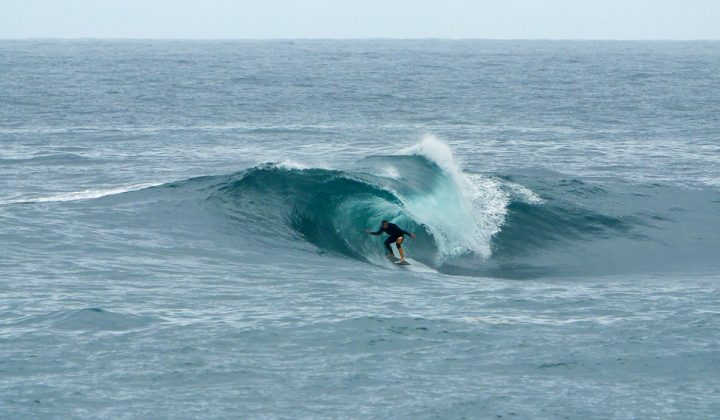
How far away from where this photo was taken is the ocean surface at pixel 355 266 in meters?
15.9

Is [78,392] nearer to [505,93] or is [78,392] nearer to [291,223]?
[291,223]

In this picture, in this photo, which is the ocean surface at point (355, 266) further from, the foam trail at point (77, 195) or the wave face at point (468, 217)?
the foam trail at point (77, 195)

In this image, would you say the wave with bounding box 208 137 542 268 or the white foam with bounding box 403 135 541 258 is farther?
the white foam with bounding box 403 135 541 258

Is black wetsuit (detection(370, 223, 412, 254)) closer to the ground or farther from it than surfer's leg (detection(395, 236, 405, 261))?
farther from it

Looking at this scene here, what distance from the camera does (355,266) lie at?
81.6 feet

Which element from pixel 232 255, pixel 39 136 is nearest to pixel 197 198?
pixel 232 255

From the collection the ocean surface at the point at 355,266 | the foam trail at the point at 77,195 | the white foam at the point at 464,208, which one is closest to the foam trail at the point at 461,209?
the white foam at the point at 464,208

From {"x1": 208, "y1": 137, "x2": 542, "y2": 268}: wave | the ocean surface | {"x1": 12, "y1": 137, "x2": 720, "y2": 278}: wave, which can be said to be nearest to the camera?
the ocean surface

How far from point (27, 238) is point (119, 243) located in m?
2.39

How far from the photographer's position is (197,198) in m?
30.4

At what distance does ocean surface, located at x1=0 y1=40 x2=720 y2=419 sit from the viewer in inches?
626

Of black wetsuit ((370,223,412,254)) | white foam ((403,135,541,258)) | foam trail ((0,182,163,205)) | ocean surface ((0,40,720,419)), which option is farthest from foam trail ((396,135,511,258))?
foam trail ((0,182,163,205))

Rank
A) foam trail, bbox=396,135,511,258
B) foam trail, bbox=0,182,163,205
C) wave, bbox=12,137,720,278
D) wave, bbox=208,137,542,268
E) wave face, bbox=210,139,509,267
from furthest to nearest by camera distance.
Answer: foam trail, bbox=0,182,163,205 < foam trail, bbox=396,135,511,258 < wave face, bbox=210,139,509,267 < wave, bbox=208,137,542,268 < wave, bbox=12,137,720,278

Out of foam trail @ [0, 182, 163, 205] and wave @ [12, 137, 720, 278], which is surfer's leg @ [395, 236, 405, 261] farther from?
foam trail @ [0, 182, 163, 205]
